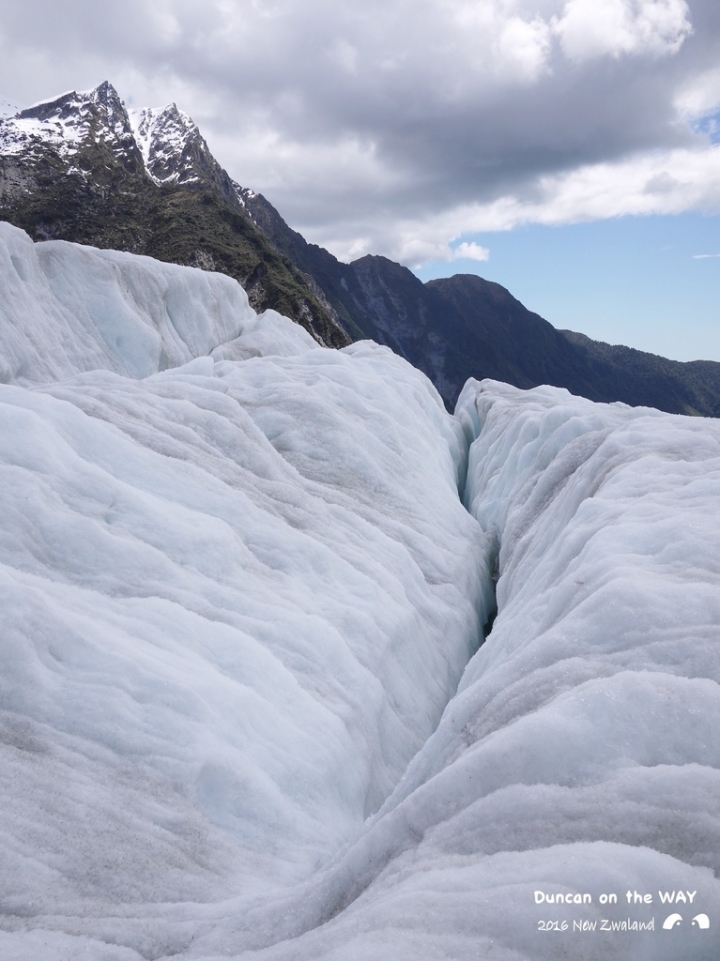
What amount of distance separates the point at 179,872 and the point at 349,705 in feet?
8.25

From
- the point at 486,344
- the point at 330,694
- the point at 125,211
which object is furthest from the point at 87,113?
the point at 486,344

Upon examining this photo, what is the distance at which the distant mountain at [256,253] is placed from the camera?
42.5 meters

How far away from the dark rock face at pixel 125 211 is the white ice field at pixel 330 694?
32436 mm

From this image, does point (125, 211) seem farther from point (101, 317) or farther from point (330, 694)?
point (330, 694)

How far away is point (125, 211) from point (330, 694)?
4760 centimetres

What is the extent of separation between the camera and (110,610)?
5.27 metres

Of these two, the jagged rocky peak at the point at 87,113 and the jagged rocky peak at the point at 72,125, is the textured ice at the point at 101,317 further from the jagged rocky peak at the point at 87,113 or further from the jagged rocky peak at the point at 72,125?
the jagged rocky peak at the point at 87,113

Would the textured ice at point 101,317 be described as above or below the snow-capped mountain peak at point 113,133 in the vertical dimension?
below

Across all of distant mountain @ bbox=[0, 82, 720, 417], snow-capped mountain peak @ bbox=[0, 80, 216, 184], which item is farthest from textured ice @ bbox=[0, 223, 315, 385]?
snow-capped mountain peak @ bbox=[0, 80, 216, 184]

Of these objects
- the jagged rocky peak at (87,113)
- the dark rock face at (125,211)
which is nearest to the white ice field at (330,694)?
the dark rock face at (125,211)

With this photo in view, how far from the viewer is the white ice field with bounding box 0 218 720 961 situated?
2854 mm

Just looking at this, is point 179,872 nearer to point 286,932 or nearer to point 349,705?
point 286,932

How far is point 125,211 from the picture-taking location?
45281mm

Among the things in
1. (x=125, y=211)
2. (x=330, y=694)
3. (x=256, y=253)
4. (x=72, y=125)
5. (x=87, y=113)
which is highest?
(x=87, y=113)
